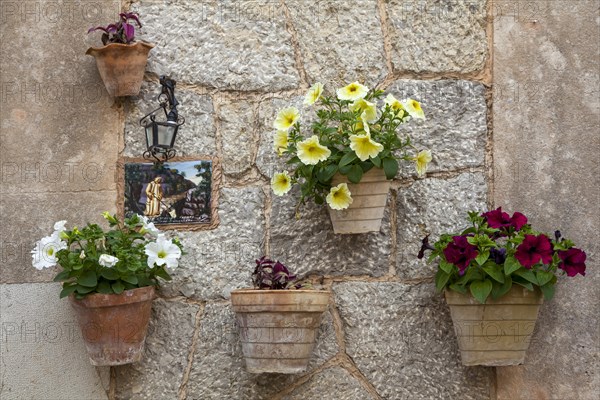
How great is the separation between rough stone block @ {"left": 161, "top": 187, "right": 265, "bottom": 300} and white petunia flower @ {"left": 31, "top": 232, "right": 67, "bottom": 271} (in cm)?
44

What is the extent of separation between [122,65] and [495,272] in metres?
1.54

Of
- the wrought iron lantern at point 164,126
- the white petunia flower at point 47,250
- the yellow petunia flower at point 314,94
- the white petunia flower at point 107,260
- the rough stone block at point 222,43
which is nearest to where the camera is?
the white petunia flower at point 107,260

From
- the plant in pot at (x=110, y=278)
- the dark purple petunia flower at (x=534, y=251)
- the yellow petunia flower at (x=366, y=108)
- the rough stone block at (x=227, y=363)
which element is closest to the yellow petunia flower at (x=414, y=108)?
the yellow petunia flower at (x=366, y=108)

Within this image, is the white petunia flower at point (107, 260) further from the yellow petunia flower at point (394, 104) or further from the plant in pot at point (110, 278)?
the yellow petunia flower at point (394, 104)

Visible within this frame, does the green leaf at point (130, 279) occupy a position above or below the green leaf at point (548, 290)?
above

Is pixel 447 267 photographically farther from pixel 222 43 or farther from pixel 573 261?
pixel 222 43

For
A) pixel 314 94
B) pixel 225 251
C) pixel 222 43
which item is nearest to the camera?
pixel 314 94

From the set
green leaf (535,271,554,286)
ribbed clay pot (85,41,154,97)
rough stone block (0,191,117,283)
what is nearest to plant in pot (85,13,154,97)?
ribbed clay pot (85,41,154,97)

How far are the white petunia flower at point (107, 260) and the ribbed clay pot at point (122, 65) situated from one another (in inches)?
26.7

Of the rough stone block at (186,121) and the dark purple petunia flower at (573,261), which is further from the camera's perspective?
the rough stone block at (186,121)

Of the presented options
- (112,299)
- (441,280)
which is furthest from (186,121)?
(441,280)

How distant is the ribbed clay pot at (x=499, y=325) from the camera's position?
323 cm

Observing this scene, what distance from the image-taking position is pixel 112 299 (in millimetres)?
3227

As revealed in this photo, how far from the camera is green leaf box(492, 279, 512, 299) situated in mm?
3195
